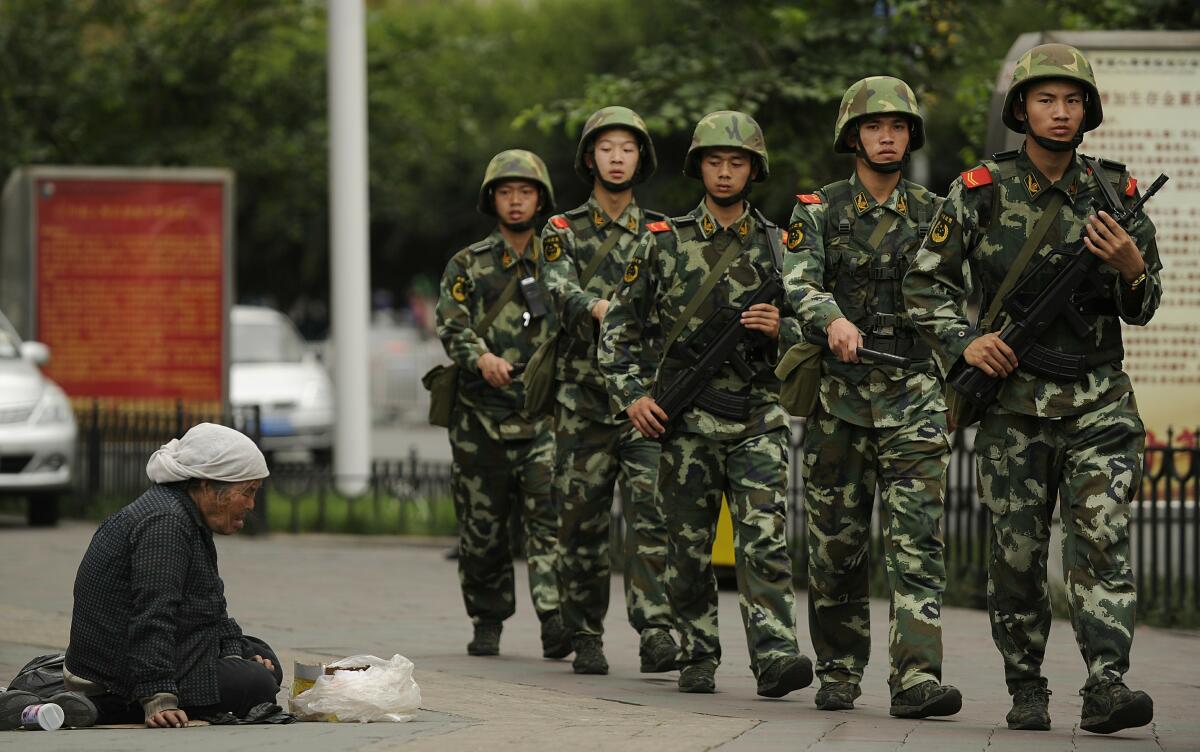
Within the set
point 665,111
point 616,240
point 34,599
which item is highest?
point 665,111

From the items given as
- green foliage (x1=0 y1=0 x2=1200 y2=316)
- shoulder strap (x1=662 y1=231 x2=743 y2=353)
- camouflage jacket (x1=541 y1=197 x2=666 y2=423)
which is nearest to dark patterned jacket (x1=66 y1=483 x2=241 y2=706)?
shoulder strap (x1=662 y1=231 x2=743 y2=353)

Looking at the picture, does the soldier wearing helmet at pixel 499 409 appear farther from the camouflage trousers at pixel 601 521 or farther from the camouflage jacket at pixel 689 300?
Answer: the camouflage jacket at pixel 689 300

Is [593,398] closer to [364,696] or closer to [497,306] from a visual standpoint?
[497,306]

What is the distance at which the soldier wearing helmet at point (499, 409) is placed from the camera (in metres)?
10.0

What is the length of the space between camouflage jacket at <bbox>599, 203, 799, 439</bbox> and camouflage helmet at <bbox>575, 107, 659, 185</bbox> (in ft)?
2.87

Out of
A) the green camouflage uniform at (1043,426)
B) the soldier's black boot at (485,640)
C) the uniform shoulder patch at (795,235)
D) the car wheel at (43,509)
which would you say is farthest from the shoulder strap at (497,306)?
the car wheel at (43,509)

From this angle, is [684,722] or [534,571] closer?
[684,722]

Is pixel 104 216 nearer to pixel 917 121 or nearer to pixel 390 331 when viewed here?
pixel 917 121

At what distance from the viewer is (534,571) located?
9.98 metres

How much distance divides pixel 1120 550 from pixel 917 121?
5.78 ft

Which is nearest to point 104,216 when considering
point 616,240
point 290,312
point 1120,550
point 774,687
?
point 616,240

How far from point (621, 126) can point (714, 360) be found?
1.46 m

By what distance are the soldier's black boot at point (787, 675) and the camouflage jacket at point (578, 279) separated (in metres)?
1.55

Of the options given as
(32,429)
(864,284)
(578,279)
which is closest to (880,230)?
(864,284)
